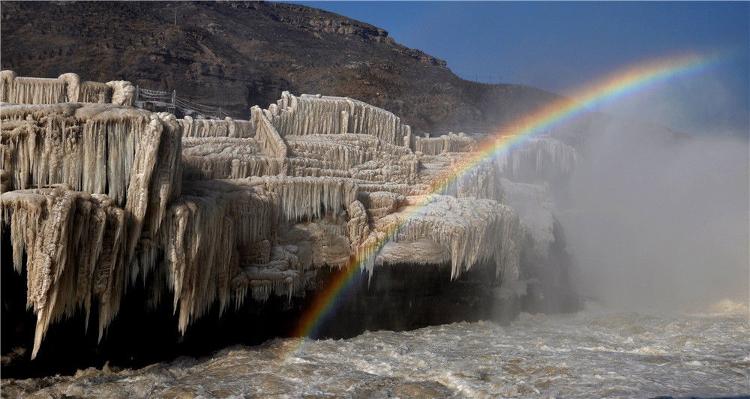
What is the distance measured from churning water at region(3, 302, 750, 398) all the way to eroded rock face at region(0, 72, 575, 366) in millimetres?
901

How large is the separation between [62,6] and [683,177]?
35985 mm

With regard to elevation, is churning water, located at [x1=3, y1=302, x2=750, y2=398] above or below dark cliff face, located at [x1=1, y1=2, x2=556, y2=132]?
below

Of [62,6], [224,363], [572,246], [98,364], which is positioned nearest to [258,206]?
[224,363]

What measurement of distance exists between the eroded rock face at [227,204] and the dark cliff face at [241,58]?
17487 mm

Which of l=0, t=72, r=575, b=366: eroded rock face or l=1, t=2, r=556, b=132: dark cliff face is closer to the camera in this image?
l=0, t=72, r=575, b=366: eroded rock face

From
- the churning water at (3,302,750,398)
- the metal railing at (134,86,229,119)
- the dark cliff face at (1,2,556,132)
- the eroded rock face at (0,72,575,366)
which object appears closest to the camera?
the eroded rock face at (0,72,575,366)

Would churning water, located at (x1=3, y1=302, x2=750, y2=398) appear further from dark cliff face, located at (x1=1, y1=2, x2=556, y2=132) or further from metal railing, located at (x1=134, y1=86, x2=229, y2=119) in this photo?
dark cliff face, located at (x1=1, y1=2, x2=556, y2=132)

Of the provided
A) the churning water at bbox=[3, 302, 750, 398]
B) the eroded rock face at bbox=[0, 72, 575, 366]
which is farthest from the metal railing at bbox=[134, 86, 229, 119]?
the churning water at bbox=[3, 302, 750, 398]

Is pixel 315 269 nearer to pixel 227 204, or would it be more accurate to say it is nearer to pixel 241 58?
pixel 227 204

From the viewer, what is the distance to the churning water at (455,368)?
8.60 m

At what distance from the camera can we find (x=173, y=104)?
22000 millimetres

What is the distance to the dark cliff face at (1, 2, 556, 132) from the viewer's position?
3045 centimetres

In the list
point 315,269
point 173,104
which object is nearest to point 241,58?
point 173,104

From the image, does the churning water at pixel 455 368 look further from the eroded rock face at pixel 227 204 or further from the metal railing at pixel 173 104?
the metal railing at pixel 173 104
